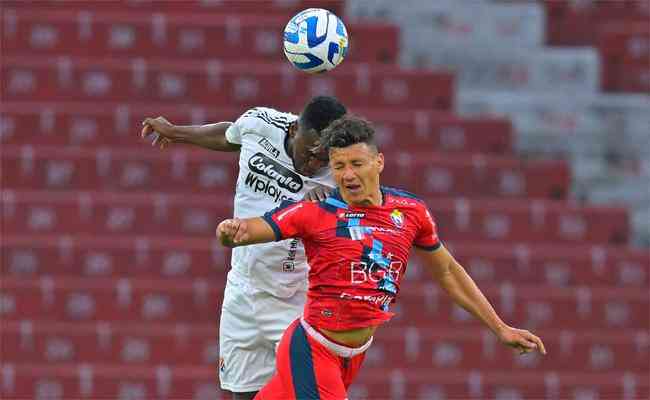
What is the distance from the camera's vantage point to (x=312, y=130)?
5023 mm

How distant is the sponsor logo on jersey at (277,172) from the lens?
5.29 meters

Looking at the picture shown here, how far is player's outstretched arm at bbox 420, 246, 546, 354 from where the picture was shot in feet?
16.0

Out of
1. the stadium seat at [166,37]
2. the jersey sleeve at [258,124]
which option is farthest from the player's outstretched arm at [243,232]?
the stadium seat at [166,37]

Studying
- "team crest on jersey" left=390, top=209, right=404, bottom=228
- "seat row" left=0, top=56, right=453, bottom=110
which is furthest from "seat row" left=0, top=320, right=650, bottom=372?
"team crest on jersey" left=390, top=209, right=404, bottom=228

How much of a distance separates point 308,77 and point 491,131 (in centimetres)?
156

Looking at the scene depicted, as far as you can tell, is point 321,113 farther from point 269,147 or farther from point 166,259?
point 166,259

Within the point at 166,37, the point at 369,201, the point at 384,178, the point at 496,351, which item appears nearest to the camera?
the point at 369,201

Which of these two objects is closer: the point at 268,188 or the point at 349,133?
the point at 349,133

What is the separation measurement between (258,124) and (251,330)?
0.83 meters

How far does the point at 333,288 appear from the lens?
185 inches

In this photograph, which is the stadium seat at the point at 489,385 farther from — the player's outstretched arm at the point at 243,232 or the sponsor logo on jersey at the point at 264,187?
the player's outstretched arm at the point at 243,232

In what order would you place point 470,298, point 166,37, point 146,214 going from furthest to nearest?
point 166,37 → point 146,214 → point 470,298

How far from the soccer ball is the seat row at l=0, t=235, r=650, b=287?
4717 millimetres

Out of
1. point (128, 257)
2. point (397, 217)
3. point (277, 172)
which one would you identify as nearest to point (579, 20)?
point (128, 257)
